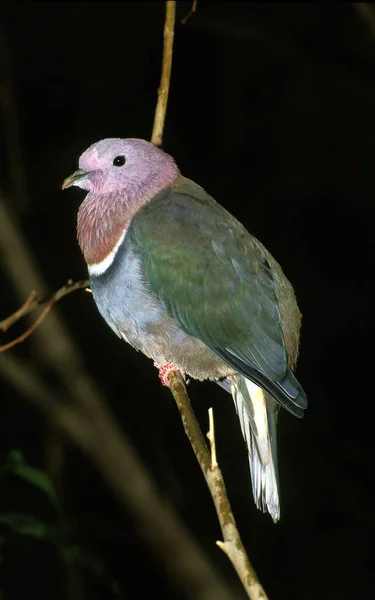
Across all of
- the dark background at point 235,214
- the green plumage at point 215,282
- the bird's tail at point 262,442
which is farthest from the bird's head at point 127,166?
the dark background at point 235,214

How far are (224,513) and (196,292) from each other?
0.97m

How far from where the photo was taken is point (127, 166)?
8.82ft

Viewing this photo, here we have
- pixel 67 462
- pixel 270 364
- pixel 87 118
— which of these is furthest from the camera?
pixel 87 118

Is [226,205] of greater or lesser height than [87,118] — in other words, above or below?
below

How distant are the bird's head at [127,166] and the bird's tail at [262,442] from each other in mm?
685

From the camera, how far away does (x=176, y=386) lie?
8.13 ft

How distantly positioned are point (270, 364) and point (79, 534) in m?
2.82

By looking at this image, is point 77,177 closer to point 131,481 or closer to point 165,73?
point 165,73

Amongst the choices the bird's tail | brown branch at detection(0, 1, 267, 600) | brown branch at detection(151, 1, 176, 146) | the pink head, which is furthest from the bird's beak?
brown branch at detection(0, 1, 267, 600)

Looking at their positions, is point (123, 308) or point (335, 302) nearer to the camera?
point (123, 308)

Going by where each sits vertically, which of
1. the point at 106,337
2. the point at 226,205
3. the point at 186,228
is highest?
the point at 186,228

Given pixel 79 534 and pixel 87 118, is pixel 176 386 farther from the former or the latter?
pixel 87 118


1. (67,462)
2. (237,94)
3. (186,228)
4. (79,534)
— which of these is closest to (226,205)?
(237,94)

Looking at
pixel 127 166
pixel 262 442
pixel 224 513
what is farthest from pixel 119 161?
pixel 224 513
